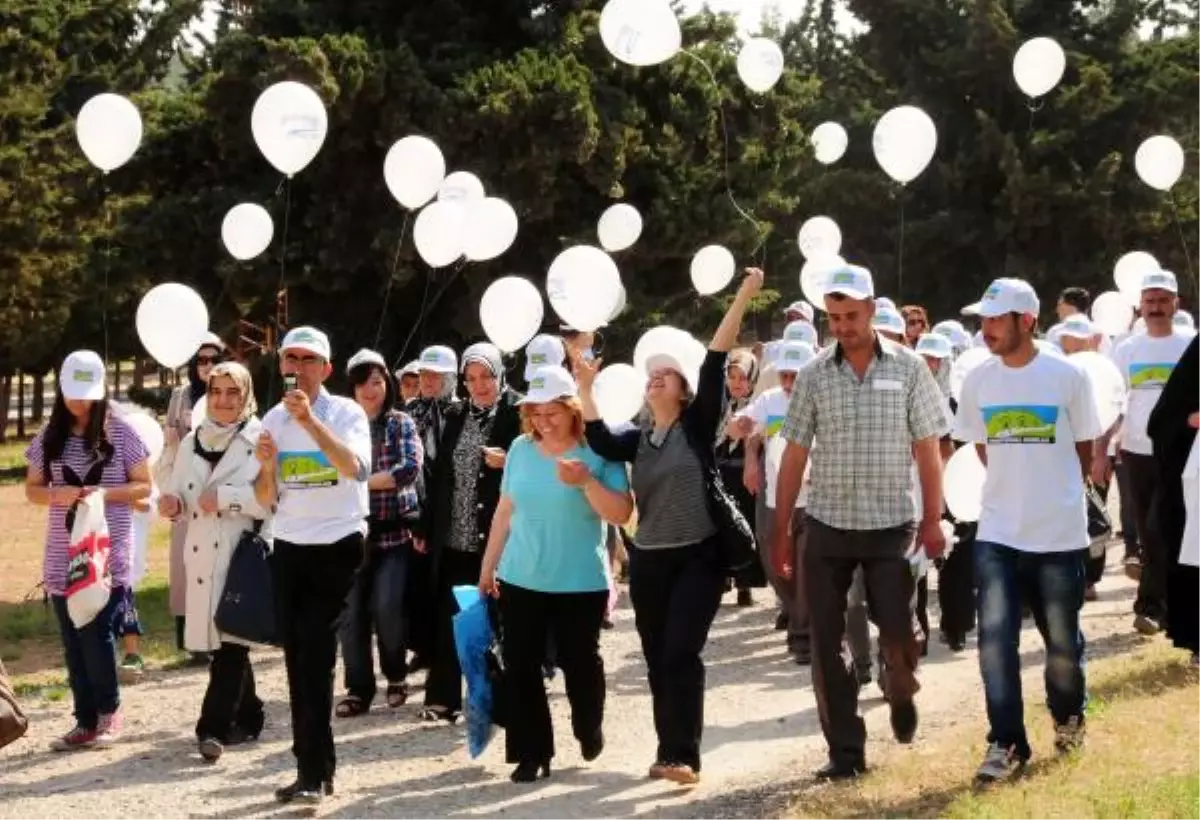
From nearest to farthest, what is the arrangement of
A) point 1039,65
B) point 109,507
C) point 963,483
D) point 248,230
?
point 963,483
point 109,507
point 248,230
point 1039,65

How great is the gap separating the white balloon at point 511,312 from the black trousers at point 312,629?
10.4 feet

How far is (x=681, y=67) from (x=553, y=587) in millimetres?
13692

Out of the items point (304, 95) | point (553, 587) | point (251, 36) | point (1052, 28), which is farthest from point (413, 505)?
point (1052, 28)

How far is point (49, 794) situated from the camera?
7.98m

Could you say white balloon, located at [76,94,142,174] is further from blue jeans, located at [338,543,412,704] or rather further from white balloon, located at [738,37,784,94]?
white balloon, located at [738,37,784,94]

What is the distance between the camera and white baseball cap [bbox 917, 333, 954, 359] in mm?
11406

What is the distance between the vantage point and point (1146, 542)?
34.8 ft

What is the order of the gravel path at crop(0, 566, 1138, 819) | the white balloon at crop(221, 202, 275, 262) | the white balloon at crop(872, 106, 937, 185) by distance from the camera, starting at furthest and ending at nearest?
the white balloon at crop(872, 106, 937, 185), the white balloon at crop(221, 202, 275, 262), the gravel path at crop(0, 566, 1138, 819)

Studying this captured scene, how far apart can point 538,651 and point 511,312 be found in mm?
3271

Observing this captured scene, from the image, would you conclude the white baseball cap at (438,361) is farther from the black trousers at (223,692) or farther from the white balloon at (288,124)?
the black trousers at (223,692)

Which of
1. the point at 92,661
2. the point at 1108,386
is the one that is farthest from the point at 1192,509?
the point at 92,661

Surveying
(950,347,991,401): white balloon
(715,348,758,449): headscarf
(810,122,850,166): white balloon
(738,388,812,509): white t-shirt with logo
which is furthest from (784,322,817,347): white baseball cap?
(810,122,850,166): white balloon

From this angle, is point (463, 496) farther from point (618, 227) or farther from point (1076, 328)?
point (618, 227)

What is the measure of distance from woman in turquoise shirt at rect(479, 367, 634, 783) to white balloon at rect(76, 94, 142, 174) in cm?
528
